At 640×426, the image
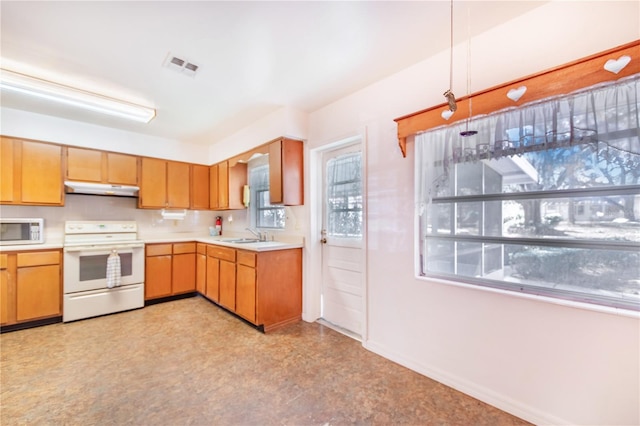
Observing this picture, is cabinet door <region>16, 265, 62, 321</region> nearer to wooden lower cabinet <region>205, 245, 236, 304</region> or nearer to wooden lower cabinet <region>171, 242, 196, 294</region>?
wooden lower cabinet <region>171, 242, 196, 294</region>

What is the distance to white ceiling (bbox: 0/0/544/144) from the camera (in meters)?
1.64

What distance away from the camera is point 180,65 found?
7.34 ft

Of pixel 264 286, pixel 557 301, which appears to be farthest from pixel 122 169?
pixel 557 301

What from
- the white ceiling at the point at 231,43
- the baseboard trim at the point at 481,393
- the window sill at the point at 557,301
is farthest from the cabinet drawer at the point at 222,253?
the window sill at the point at 557,301

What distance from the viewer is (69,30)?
183 cm

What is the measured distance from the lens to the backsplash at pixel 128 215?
3.45 metres

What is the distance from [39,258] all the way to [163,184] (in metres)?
1.69

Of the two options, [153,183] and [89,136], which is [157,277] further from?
Result: [89,136]

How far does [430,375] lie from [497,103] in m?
2.06

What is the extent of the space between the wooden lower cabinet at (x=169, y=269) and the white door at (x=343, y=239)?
2324 millimetres

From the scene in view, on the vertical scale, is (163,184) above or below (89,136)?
below

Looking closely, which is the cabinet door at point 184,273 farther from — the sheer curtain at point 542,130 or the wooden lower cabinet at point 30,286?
the sheer curtain at point 542,130

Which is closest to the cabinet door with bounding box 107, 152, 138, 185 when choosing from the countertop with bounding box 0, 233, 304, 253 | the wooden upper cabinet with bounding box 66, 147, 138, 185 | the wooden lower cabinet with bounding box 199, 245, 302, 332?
the wooden upper cabinet with bounding box 66, 147, 138, 185

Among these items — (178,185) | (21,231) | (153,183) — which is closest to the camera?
(21,231)
